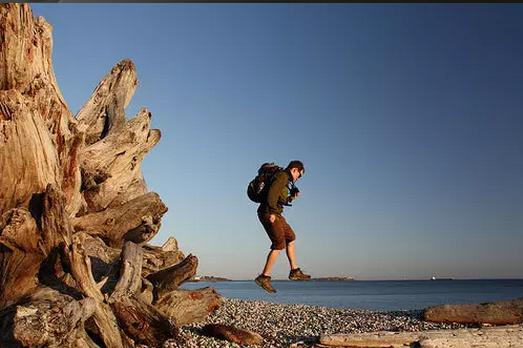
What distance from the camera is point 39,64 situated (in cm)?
1200

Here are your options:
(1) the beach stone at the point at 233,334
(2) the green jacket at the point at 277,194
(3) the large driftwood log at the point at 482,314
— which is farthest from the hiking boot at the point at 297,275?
(3) the large driftwood log at the point at 482,314

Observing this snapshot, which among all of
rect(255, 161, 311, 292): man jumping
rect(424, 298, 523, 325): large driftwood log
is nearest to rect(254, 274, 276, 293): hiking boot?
rect(255, 161, 311, 292): man jumping

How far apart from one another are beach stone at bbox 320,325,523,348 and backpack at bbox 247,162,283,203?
13.4 feet

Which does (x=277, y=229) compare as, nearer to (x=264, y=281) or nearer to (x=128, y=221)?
(x=264, y=281)

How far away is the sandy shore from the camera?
46.3ft

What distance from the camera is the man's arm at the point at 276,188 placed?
9.89 meters

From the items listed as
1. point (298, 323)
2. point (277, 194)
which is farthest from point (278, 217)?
point (298, 323)

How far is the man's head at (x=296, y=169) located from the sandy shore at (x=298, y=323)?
4658mm

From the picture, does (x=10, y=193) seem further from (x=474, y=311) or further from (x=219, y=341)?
(x=474, y=311)

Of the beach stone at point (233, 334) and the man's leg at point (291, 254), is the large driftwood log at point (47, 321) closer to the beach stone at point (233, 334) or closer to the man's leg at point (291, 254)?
the man's leg at point (291, 254)

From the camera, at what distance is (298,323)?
754 inches

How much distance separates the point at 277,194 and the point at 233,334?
5462 millimetres

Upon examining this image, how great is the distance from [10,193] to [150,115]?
19.4ft

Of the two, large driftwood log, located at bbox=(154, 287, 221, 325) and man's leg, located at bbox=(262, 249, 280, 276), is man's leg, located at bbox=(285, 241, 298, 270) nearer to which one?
man's leg, located at bbox=(262, 249, 280, 276)
